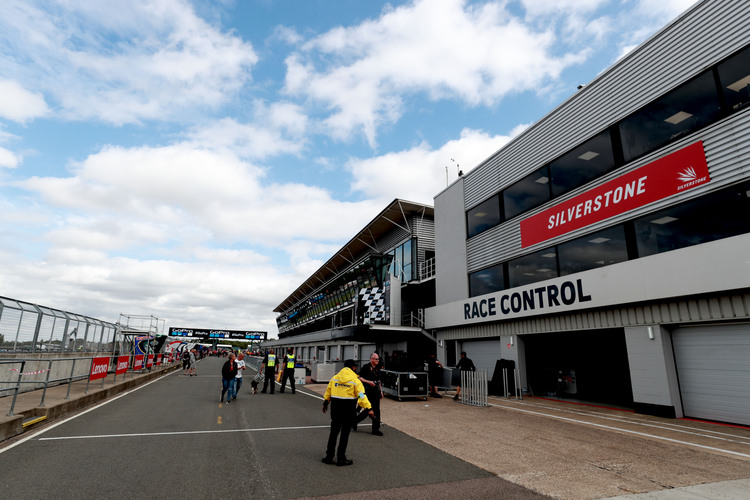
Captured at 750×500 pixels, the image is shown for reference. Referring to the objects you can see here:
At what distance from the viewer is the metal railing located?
474 inches

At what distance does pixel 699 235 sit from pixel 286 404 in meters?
12.2

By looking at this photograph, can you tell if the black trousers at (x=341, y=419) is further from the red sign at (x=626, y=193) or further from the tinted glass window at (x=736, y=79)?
the tinted glass window at (x=736, y=79)

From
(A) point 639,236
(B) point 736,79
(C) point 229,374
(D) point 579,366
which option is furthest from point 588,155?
(C) point 229,374

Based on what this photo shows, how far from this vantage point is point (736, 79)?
30.9 feet

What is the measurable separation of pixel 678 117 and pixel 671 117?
0.63 feet

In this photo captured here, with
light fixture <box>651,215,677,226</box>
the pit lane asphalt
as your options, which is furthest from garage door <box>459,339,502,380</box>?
the pit lane asphalt

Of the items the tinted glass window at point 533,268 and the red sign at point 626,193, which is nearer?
the red sign at point 626,193

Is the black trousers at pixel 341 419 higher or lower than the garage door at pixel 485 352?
lower

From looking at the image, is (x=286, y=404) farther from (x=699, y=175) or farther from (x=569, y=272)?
(x=699, y=175)

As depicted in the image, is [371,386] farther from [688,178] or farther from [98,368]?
[98,368]

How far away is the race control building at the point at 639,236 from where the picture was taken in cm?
920

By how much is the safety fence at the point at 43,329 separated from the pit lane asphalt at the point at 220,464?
5.10 metres

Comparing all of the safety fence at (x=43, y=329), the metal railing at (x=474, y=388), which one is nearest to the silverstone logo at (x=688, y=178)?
the metal railing at (x=474, y=388)

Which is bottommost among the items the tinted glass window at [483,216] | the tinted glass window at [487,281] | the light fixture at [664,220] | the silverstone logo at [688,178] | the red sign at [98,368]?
the red sign at [98,368]
